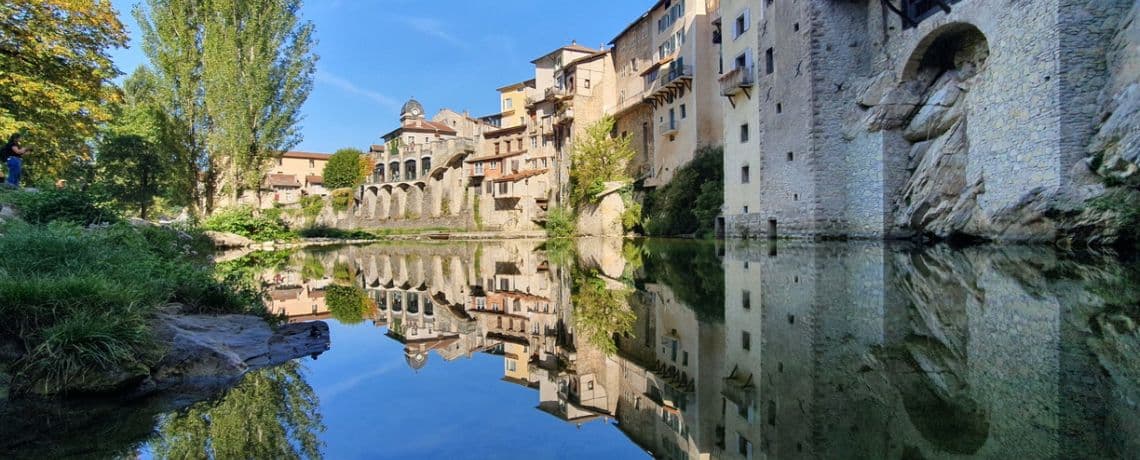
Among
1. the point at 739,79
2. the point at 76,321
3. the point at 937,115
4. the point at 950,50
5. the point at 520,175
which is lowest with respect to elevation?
the point at 76,321

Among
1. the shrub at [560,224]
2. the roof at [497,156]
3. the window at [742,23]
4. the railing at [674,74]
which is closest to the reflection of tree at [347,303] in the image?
the window at [742,23]

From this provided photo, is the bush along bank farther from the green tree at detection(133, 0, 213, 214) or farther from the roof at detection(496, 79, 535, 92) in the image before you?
the roof at detection(496, 79, 535, 92)

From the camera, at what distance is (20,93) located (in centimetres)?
1659

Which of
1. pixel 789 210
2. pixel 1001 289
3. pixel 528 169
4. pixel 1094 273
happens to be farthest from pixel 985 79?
pixel 528 169

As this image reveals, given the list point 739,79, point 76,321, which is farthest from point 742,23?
point 76,321

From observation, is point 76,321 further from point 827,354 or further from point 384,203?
point 384,203

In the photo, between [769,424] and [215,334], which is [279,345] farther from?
[769,424]

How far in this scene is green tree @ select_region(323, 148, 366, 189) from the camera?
230ft

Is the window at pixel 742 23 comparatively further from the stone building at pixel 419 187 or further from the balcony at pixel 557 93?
the stone building at pixel 419 187

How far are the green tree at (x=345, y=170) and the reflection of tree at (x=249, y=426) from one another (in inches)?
2701

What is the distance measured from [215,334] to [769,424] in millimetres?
5648

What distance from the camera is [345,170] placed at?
2778 inches

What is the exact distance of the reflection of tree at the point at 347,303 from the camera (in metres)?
9.43

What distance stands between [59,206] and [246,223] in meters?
19.0
